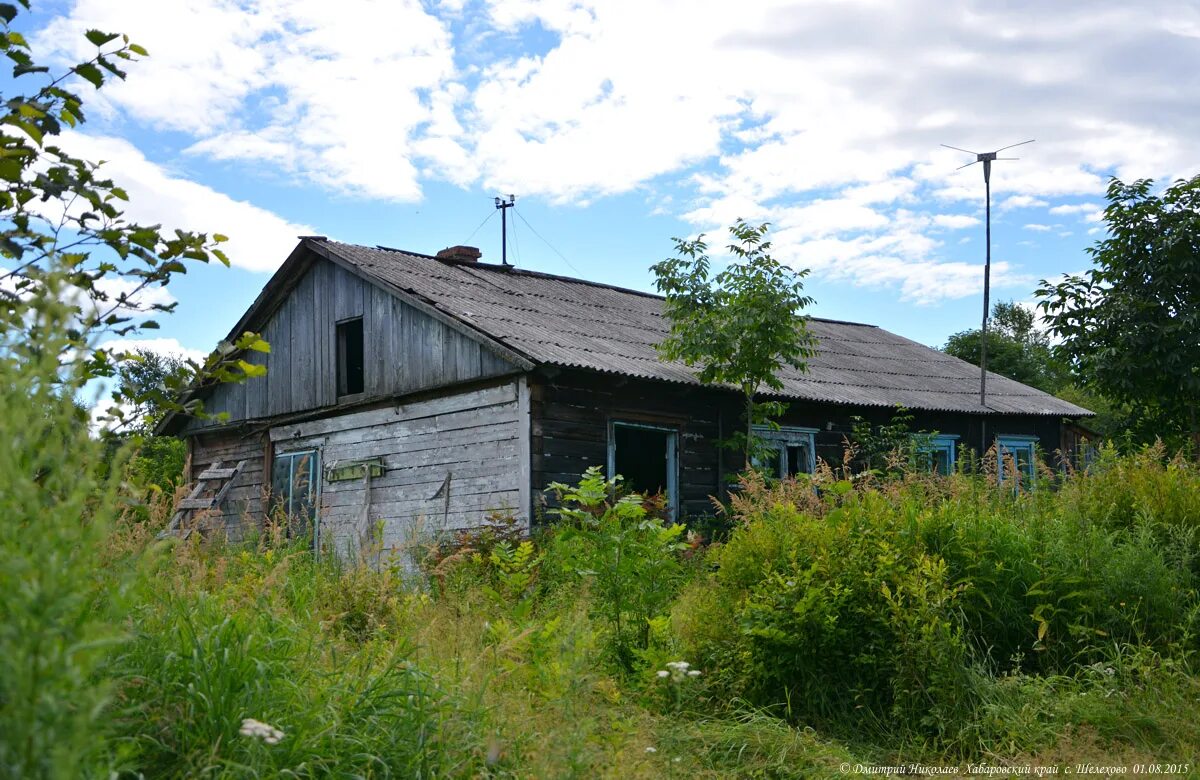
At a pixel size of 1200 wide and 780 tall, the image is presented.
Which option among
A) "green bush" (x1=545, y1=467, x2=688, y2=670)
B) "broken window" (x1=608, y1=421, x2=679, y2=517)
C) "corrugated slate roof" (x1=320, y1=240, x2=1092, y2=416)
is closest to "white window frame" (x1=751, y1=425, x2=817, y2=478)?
"corrugated slate roof" (x1=320, y1=240, x2=1092, y2=416)

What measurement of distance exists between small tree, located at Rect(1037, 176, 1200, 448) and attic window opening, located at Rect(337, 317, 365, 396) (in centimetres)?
1017

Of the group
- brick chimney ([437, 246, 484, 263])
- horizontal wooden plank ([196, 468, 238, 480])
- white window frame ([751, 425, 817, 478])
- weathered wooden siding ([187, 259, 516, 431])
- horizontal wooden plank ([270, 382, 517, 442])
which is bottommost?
horizontal wooden plank ([196, 468, 238, 480])

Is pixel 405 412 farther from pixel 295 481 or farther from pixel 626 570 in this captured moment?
pixel 626 570

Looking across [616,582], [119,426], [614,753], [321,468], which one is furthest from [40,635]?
[321,468]

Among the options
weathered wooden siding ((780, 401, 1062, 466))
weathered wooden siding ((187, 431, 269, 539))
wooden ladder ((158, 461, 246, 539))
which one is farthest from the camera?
weathered wooden siding ((187, 431, 269, 539))

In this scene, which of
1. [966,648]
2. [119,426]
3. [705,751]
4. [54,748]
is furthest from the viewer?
[966,648]

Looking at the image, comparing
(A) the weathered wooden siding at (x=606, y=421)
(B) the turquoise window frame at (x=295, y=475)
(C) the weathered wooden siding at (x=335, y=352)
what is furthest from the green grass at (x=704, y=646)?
(B) the turquoise window frame at (x=295, y=475)

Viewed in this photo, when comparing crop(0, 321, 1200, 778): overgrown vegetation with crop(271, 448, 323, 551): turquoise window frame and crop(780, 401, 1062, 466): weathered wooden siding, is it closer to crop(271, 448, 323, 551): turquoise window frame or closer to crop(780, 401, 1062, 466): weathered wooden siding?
crop(271, 448, 323, 551): turquoise window frame

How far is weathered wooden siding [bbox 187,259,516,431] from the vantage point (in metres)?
A: 12.4

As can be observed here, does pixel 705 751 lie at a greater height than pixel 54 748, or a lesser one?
lesser

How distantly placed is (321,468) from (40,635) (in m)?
12.5

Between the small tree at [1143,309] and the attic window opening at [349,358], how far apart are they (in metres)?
10.2

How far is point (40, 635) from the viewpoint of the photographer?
2.01m

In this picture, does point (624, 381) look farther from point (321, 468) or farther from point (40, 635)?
point (40, 635)
